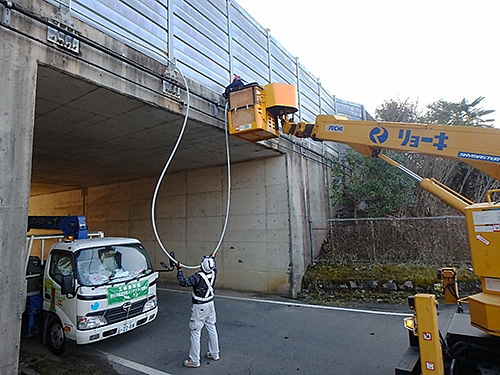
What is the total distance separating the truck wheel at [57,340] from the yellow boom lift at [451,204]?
4.71 metres

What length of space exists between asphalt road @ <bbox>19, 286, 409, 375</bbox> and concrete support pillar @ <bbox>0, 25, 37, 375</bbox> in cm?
159

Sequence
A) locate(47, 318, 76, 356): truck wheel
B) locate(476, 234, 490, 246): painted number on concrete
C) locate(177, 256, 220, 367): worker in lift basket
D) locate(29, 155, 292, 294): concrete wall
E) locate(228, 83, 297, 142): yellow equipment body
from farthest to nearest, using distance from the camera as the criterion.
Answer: locate(29, 155, 292, 294): concrete wall → locate(228, 83, 297, 142): yellow equipment body → locate(47, 318, 76, 356): truck wheel → locate(177, 256, 220, 367): worker in lift basket → locate(476, 234, 490, 246): painted number on concrete

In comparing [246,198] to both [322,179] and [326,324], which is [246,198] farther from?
[326,324]

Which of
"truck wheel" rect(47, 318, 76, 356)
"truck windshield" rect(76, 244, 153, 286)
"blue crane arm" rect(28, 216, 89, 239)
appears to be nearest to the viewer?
"truck wheel" rect(47, 318, 76, 356)

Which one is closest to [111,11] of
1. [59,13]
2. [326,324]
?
[59,13]

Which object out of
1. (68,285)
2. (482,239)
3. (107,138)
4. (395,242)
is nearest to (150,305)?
(68,285)

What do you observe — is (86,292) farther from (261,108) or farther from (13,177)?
(261,108)

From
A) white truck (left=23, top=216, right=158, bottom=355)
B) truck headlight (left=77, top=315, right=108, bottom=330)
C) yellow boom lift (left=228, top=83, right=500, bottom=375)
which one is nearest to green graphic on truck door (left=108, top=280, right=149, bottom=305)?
white truck (left=23, top=216, right=158, bottom=355)

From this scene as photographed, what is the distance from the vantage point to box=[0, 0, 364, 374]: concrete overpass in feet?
12.0

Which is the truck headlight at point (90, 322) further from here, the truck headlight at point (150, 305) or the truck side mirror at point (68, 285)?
the truck headlight at point (150, 305)

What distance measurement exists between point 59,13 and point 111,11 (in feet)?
3.01

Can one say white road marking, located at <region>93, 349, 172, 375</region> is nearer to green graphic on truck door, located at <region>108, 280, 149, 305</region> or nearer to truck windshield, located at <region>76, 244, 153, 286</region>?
green graphic on truck door, located at <region>108, 280, 149, 305</region>

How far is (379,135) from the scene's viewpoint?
15.3ft

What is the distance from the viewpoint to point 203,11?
666 cm
